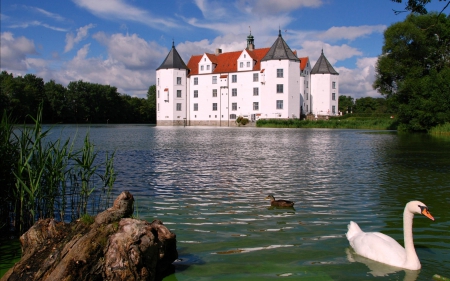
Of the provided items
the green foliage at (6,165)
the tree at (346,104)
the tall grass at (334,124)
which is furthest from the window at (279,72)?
the green foliage at (6,165)

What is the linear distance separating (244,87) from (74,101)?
4495 centimetres

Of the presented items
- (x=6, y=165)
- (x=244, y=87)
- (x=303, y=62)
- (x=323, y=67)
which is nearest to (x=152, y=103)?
(x=244, y=87)

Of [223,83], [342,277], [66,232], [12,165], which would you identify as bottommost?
[342,277]

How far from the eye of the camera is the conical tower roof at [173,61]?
69.6 meters

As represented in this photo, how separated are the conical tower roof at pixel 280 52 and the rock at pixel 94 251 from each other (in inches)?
2307

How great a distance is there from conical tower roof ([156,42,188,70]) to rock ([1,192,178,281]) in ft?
218

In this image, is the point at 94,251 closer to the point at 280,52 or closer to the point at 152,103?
the point at 280,52

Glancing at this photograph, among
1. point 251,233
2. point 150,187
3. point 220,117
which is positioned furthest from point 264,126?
point 251,233

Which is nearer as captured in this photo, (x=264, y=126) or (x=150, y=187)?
(x=150, y=187)

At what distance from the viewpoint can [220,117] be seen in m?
68.2

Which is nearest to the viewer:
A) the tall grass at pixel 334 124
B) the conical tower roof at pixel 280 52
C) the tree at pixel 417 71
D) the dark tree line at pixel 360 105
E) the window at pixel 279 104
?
the tree at pixel 417 71

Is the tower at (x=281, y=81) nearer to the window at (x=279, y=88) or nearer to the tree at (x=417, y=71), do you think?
the window at (x=279, y=88)

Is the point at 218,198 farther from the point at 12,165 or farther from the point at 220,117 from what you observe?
the point at 220,117

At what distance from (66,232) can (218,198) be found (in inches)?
180
